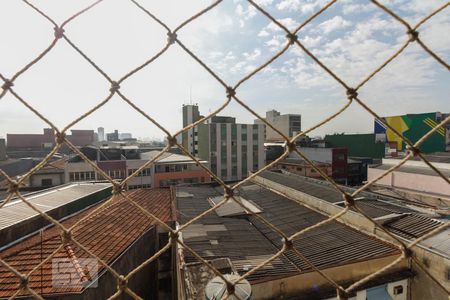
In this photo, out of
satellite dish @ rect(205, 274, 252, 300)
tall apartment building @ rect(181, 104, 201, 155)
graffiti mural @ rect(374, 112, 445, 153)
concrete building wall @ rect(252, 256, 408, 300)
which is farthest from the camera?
tall apartment building @ rect(181, 104, 201, 155)

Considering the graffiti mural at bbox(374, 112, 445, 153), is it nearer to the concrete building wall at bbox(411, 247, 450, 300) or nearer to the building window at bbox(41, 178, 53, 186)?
the concrete building wall at bbox(411, 247, 450, 300)

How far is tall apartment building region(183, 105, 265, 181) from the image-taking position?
2414 centimetres

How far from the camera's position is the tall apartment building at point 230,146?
24141mm

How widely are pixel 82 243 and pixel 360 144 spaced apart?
93.5 ft

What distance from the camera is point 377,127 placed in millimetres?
25953

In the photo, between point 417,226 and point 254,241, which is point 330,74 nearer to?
point 254,241

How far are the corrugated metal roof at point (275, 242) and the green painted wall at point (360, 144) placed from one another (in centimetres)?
2121

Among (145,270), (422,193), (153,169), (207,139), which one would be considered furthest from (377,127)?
(145,270)

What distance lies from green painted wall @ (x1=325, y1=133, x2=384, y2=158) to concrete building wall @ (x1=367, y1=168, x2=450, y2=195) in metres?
13.0

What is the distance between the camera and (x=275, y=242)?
693cm

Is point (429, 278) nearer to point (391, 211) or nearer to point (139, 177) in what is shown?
point (391, 211)

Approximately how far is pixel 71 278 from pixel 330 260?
4.66 metres

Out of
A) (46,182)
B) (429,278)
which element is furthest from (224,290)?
(46,182)

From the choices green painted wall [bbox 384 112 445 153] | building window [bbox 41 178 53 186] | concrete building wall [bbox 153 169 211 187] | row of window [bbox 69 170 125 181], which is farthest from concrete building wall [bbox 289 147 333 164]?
building window [bbox 41 178 53 186]
